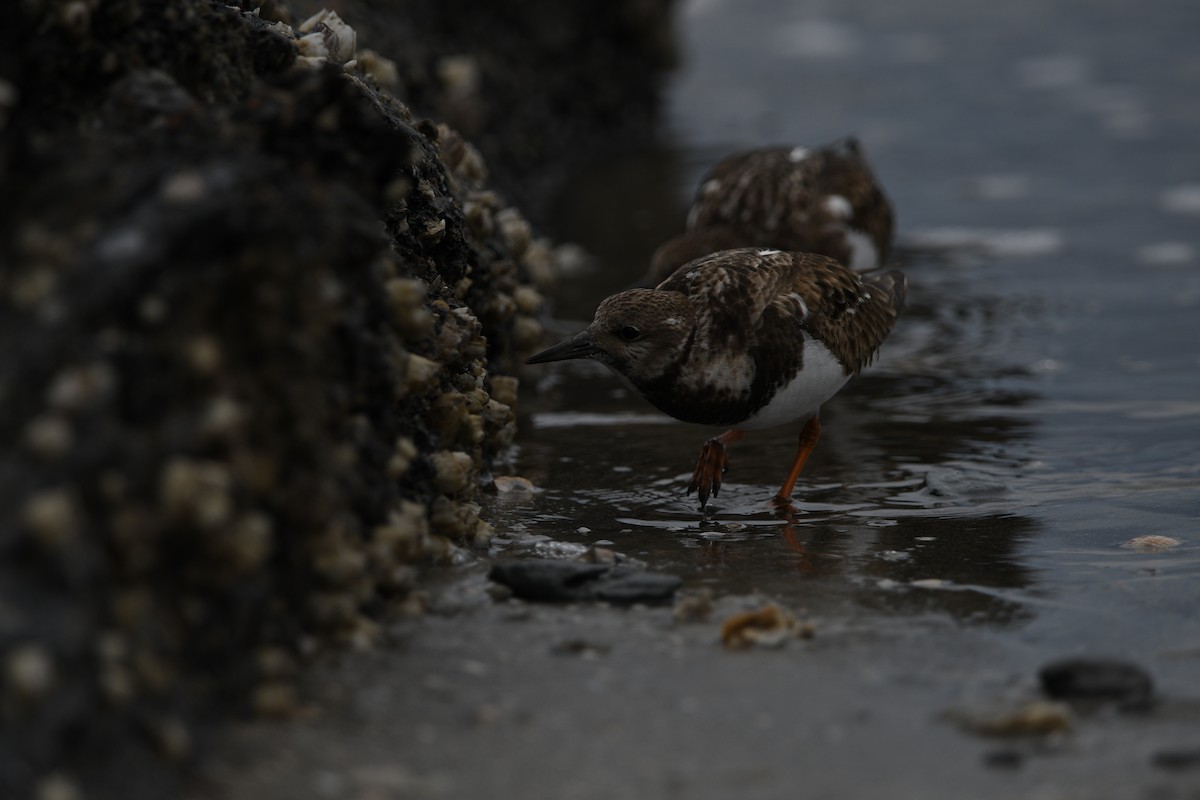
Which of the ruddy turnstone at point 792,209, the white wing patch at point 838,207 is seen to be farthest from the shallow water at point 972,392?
the white wing patch at point 838,207

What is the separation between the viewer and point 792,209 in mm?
7074

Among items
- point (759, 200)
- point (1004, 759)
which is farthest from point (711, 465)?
point (759, 200)

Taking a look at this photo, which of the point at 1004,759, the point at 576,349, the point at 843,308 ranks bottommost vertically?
the point at 1004,759

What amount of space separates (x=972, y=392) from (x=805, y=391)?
5.72 feet

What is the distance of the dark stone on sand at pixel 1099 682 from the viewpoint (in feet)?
10.7

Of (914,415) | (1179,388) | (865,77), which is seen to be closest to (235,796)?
(914,415)

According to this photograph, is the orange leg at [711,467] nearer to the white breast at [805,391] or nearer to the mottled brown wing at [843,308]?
the white breast at [805,391]

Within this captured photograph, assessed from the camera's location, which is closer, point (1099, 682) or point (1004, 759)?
point (1004, 759)

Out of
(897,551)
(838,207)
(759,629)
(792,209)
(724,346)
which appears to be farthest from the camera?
(838,207)

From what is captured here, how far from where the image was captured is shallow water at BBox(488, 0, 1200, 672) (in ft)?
13.9

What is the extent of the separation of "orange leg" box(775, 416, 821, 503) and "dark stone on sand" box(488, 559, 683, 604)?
1221mm

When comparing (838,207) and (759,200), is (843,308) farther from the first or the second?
(838,207)

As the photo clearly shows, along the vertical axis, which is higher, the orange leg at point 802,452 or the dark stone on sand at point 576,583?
the orange leg at point 802,452

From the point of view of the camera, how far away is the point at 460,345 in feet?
14.8
